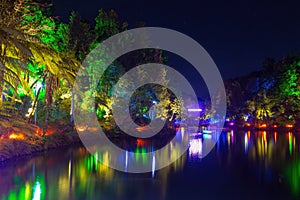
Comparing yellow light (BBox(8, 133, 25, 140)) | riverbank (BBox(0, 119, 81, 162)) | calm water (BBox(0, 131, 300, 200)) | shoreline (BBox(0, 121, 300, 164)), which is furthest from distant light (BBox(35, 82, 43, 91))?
calm water (BBox(0, 131, 300, 200))

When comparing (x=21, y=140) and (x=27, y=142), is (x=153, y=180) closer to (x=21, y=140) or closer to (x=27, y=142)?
(x=21, y=140)

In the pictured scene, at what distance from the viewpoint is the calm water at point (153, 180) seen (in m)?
7.27

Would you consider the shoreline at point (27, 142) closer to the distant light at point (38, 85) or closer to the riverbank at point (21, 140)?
the riverbank at point (21, 140)

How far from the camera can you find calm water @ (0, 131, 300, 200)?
727cm

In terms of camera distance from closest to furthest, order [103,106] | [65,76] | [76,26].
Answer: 1. [65,76]
2. [76,26]
3. [103,106]

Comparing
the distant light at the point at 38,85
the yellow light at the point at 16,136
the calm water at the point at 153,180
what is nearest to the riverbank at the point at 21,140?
the yellow light at the point at 16,136

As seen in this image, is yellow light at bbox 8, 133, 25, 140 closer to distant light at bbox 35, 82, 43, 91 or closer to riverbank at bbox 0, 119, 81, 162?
riverbank at bbox 0, 119, 81, 162

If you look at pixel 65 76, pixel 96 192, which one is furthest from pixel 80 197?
pixel 65 76

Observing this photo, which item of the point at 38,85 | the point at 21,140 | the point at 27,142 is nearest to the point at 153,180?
the point at 21,140

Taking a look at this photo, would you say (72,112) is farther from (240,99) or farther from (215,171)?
(240,99)

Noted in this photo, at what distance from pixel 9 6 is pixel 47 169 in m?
7.77

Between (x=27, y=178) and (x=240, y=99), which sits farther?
(x=240, y=99)

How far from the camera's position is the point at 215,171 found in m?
10.5

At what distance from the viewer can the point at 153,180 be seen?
349 inches
